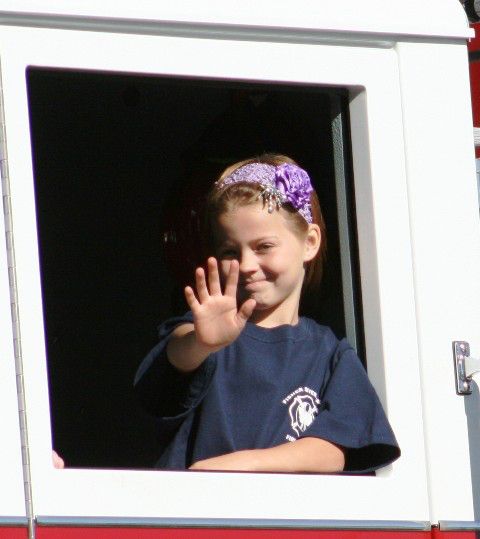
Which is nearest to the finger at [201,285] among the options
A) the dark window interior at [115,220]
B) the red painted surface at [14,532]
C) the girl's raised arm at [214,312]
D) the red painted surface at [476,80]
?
the girl's raised arm at [214,312]

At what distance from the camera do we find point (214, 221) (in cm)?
→ 297

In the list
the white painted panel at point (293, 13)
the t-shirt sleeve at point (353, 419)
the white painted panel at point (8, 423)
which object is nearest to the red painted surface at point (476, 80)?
the white painted panel at point (293, 13)

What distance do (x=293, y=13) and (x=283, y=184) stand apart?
0.35m

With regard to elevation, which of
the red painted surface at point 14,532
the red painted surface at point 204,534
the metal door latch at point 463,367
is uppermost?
the metal door latch at point 463,367

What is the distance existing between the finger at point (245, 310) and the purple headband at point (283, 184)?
→ 0.96 feet

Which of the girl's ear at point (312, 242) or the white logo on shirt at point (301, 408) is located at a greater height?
the girl's ear at point (312, 242)

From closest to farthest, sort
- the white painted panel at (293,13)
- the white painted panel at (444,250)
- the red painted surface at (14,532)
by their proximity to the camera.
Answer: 1. the red painted surface at (14,532)
2. the white painted panel at (293,13)
3. the white painted panel at (444,250)

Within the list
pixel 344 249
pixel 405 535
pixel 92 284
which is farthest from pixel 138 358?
pixel 405 535

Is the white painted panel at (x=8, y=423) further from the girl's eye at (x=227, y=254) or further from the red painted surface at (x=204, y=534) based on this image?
the girl's eye at (x=227, y=254)

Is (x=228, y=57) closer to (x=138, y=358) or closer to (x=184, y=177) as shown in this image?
(x=184, y=177)

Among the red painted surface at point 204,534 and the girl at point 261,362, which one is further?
the girl at point 261,362

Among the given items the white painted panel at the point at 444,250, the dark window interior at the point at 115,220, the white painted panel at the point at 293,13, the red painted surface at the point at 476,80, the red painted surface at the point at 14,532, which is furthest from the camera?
the red painted surface at the point at 476,80

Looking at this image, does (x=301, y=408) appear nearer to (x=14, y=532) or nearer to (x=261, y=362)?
(x=261, y=362)

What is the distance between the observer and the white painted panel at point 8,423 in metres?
2.40
